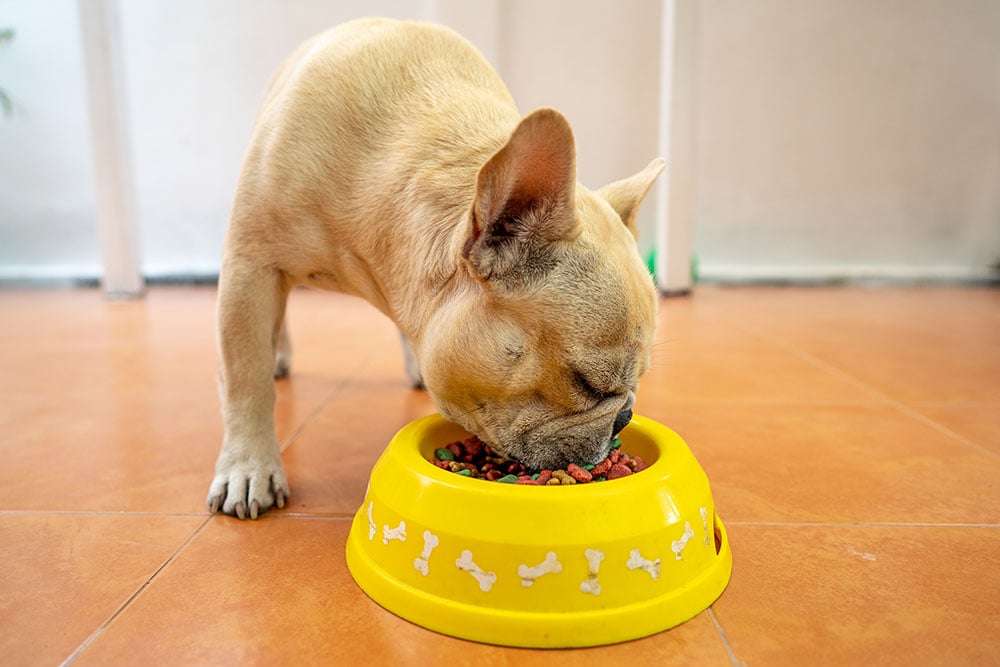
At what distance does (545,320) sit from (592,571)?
441 millimetres

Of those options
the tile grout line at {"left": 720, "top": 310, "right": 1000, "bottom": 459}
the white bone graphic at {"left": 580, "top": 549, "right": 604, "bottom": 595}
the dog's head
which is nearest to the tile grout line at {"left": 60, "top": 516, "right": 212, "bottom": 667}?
the dog's head

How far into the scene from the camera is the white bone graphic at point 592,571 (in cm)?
116

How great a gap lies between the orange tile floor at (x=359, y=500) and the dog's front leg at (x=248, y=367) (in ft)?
0.40

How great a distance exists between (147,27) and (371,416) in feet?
14.7

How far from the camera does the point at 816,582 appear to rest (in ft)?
4.40

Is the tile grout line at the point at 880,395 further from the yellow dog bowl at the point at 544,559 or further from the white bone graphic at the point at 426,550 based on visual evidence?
the white bone graphic at the point at 426,550

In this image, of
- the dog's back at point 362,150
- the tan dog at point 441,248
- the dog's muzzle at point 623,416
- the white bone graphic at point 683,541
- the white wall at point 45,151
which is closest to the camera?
the white bone graphic at point 683,541

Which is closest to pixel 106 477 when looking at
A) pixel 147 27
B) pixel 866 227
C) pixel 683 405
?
pixel 683 405

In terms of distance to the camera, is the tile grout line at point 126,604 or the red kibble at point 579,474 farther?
the red kibble at point 579,474

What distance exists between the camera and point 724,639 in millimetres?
1171

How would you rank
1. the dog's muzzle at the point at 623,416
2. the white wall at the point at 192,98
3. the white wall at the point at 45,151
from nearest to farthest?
the dog's muzzle at the point at 623,416 < the white wall at the point at 192,98 < the white wall at the point at 45,151

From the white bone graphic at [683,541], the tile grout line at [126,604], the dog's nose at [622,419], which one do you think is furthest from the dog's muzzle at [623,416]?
the tile grout line at [126,604]

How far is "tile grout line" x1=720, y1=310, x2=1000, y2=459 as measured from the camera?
2137 millimetres

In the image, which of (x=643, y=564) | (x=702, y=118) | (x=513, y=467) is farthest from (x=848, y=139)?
(x=643, y=564)
